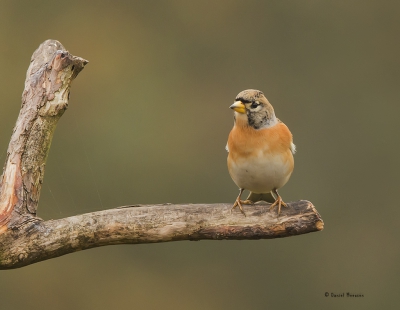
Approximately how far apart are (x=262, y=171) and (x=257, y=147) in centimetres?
12

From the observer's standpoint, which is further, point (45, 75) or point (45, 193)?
point (45, 193)

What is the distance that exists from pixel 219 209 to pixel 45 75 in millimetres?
1040

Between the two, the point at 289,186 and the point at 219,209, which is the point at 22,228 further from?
the point at 289,186

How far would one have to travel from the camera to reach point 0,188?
2875mm

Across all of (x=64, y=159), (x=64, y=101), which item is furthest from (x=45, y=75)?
(x=64, y=159)

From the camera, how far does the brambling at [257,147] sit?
309cm

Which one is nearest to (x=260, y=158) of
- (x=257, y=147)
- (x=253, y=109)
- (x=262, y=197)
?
(x=257, y=147)

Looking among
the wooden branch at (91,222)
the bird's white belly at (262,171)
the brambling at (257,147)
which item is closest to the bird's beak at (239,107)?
the brambling at (257,147)

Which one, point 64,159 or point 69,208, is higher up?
point 64,159

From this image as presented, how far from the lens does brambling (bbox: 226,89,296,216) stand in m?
3.09

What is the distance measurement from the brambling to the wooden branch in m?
0.20

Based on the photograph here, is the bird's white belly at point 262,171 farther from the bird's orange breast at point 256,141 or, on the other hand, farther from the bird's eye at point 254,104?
the bird's eye at point 254,104

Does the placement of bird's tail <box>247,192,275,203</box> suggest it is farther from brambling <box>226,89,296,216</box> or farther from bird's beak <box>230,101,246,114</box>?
bird's beak <box>230,101,246,114</box>

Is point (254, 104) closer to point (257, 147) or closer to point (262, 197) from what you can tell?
point (257, 147)
